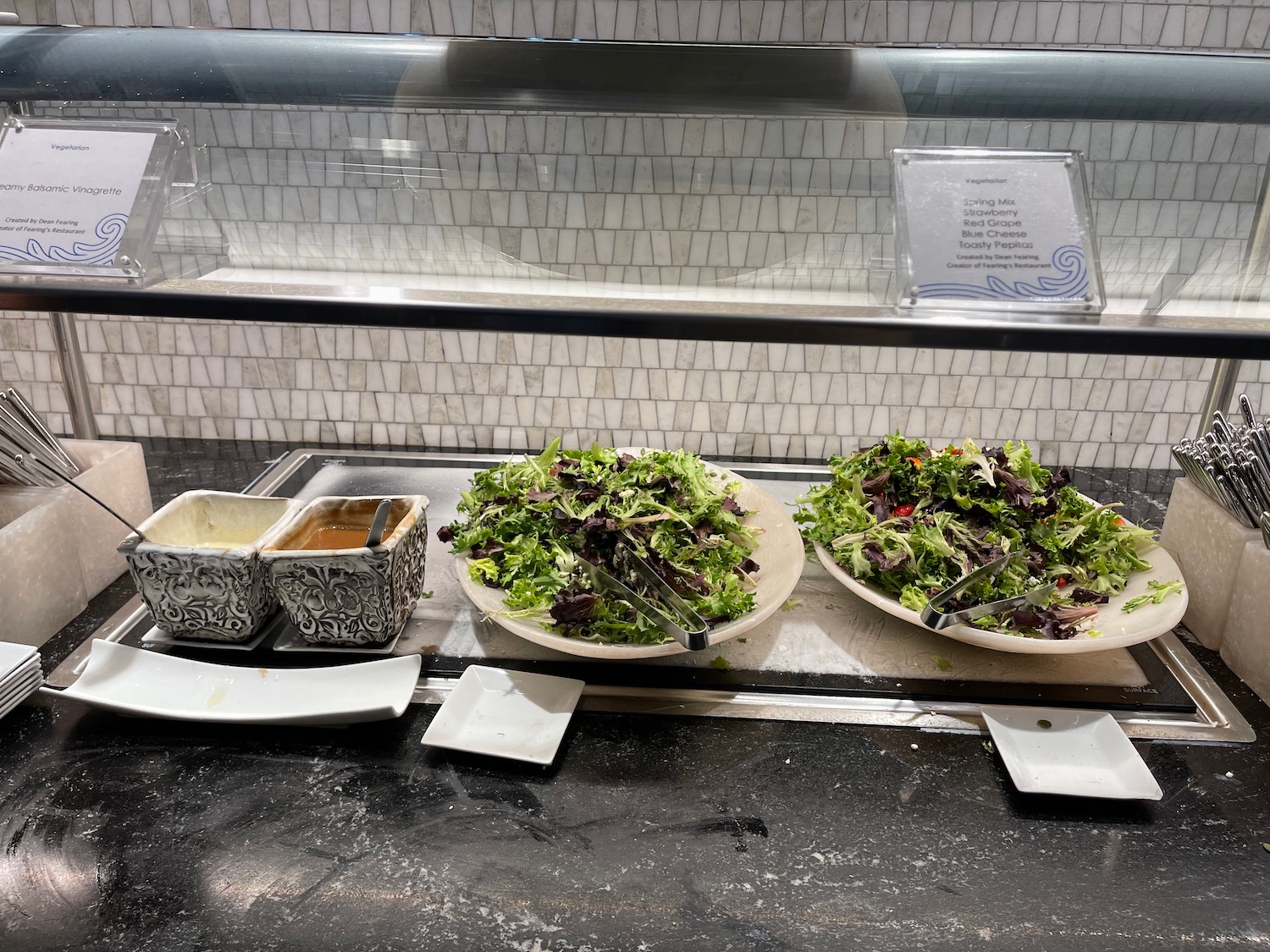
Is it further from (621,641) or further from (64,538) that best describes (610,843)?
(64,538)

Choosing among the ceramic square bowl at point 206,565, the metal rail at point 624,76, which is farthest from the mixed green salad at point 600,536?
the metal rail at point 624,76

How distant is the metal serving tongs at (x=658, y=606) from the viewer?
0.98 metres

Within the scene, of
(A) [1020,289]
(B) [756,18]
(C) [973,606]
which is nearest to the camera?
→ (A) [1020,289]

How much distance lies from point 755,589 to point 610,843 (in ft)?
1.30

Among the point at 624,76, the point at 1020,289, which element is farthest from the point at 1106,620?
the point at 624,76

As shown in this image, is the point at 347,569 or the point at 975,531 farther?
the point at 975,531

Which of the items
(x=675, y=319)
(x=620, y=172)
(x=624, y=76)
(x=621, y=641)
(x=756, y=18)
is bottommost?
(x=621, y=641)

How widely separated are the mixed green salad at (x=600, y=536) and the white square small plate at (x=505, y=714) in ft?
0.24

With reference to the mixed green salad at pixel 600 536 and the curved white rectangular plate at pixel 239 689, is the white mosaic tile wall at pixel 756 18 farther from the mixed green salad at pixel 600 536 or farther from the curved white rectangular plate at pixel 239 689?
the curved white rectangular plate at pixel 239 689

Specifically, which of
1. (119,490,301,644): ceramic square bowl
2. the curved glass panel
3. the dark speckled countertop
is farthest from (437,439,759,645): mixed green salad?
the curved glass panel

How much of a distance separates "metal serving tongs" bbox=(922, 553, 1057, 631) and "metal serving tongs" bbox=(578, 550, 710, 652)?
0.93ft

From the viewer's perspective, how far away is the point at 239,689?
106cm

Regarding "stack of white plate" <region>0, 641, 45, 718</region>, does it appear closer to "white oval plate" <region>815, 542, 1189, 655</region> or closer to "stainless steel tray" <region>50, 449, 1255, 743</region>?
"stainless steel tray" <region>50, 449, 1255, 743</region>

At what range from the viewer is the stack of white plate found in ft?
3.33
